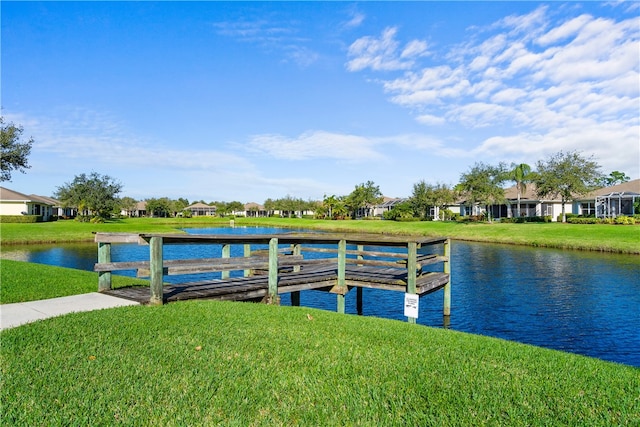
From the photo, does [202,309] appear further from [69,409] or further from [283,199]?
[283,199]

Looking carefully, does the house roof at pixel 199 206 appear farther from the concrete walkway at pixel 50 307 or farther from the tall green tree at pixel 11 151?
the concrete walkway at pixel 50 307

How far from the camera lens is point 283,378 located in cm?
491

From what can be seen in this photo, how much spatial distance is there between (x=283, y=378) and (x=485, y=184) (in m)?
63.6

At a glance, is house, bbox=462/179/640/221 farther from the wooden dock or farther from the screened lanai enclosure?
the wooden dock

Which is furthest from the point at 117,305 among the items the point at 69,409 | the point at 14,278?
the point at 14,278

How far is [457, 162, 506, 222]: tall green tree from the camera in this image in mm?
63156

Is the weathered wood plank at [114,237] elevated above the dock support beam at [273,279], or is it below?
above

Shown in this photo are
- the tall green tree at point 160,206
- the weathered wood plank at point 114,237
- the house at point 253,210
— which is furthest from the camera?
the house at point 253,210

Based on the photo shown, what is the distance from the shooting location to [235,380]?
15.8 ft

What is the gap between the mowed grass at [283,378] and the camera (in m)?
4.14

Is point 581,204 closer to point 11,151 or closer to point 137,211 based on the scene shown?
point 11,151

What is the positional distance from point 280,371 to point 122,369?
183 cm

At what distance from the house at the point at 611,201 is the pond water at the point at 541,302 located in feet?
107

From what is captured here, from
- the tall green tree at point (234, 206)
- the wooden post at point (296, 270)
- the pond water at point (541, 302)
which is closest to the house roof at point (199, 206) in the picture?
the tall green tree at point (234, 206)
